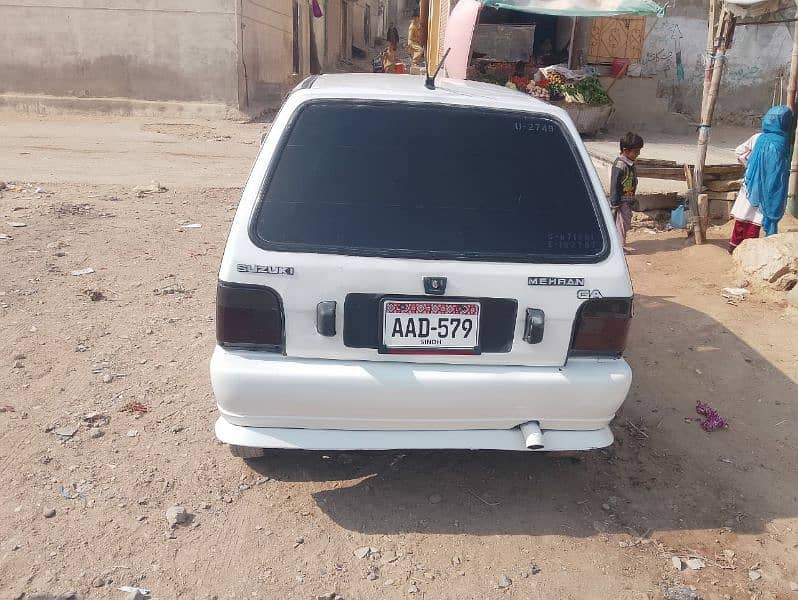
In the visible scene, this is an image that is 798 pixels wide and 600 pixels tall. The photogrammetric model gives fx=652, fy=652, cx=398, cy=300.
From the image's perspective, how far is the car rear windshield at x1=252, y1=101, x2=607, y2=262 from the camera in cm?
254

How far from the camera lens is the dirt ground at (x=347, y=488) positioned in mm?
2539

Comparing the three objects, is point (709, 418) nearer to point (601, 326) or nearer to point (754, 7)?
point (601, 326)

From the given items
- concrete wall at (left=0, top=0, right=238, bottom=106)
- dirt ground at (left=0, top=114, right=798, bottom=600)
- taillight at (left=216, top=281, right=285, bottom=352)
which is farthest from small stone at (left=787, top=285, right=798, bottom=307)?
concrete wall at (left=0, top=0, right=238, bottom=106)

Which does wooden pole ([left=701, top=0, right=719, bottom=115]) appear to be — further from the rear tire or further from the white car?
the rear tire

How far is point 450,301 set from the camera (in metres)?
2.54

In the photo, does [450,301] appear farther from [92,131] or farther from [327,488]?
[92,131]

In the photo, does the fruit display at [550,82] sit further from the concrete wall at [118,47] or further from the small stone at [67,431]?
the small stone at [67,431]

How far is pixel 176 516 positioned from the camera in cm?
274

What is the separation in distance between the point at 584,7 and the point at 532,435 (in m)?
7.55

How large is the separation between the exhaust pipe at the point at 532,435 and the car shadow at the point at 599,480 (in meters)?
0.45

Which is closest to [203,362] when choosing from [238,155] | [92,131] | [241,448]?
[241,448]

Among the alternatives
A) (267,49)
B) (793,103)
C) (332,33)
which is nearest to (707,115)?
(793,103)

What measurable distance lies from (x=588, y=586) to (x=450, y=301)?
4.07 ft

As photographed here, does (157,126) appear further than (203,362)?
Yes
